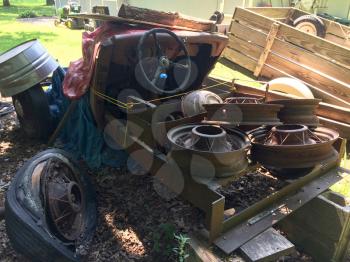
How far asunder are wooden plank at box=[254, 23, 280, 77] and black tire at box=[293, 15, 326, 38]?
2.16 meters

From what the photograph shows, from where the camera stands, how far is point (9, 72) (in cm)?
434

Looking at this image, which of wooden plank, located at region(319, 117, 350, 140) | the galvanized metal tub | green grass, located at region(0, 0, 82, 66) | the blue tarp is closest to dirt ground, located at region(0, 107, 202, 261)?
the blue tarp

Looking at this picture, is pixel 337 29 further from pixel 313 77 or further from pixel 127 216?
pixel 127 216

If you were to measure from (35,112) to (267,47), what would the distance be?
4703mm

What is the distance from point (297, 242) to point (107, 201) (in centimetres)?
196

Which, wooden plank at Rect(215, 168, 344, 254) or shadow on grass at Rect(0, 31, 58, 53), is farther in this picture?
shadow on grass at Rect(0, 31, 58, 53)

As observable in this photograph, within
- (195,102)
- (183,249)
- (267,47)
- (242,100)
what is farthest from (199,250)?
(267,47)

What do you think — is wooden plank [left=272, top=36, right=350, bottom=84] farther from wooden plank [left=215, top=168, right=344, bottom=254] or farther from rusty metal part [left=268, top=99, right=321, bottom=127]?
wooden plank [left=215, top=168, right=344, bottom=254]

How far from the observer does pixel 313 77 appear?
620 centimetres

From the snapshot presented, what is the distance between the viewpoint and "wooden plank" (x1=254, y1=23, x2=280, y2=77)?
676 cm

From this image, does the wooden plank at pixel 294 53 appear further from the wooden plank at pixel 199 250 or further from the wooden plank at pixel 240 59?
the wooden plank at pixel 199 250

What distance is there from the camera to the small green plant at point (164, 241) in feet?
9.69

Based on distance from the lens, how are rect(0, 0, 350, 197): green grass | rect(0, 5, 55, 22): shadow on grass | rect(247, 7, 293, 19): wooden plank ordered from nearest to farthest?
rect(0, 0, 350, 197): green grass, rect(247, 7, 293, 19): wooden plank, rect(0, 5, 55, 22): shadow on grass

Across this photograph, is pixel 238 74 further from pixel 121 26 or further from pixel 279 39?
A: pixel 121 26
